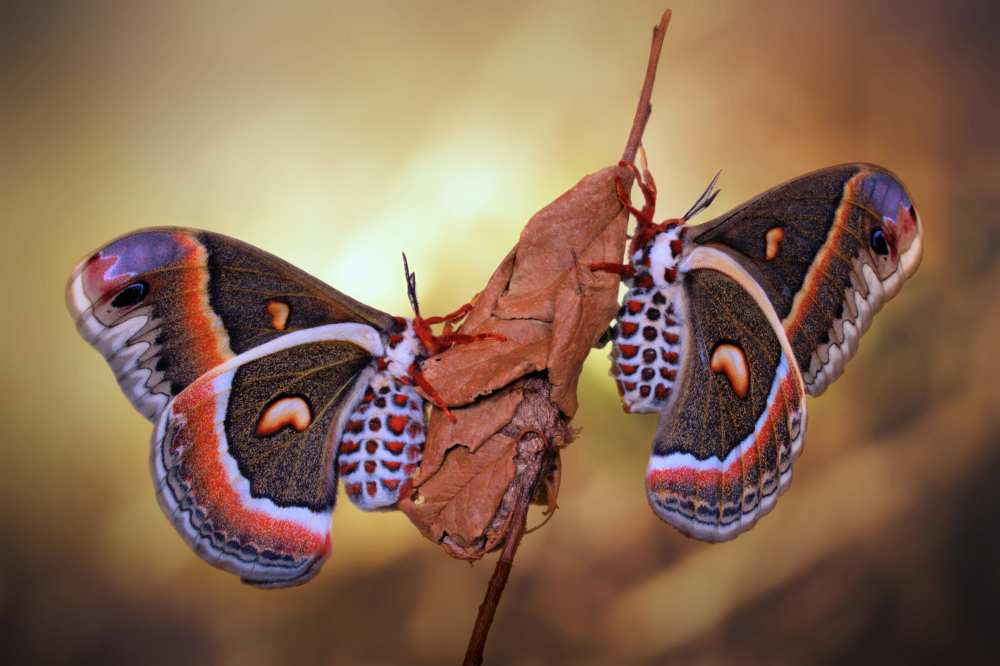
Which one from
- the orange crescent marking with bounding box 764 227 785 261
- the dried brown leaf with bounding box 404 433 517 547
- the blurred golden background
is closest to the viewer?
the dried brown leaf with bounding box 404 433 517 547

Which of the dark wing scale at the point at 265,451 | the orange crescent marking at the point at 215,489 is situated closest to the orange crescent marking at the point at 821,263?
the dark wing scale at the point at 265,451

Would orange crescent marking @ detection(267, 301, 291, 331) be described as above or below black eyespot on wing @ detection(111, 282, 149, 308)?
below

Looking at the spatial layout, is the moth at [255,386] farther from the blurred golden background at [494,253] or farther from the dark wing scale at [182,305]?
the blurred golden background at [494,253]

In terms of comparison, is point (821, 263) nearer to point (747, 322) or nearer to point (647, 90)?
point (747, 322)

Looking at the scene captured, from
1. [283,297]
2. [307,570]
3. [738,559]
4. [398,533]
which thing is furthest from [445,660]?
[283,297]

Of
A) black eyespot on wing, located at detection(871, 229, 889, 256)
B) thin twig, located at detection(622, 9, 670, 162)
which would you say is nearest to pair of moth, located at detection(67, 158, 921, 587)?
black eyespot on wing, located at detection(871, 229, 889, 256)

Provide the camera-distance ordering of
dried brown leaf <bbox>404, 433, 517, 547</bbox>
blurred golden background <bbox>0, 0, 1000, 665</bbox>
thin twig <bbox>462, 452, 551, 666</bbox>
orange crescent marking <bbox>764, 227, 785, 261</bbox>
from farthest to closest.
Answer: blurred golden background <bbox>0, 0, 1000, 665</bbox> → orange crescent marking <bbox>764, 227, 785, 261</bbox> → dried brown leaf <bbox>404, 433, 517, 547</bbox> → thin twig <bbox>462, 452, 551, 666</bbox>

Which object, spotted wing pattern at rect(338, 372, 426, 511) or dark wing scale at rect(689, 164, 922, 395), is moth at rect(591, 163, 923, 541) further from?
spotted wing pattern at rect(338, 372, 426, 511)
